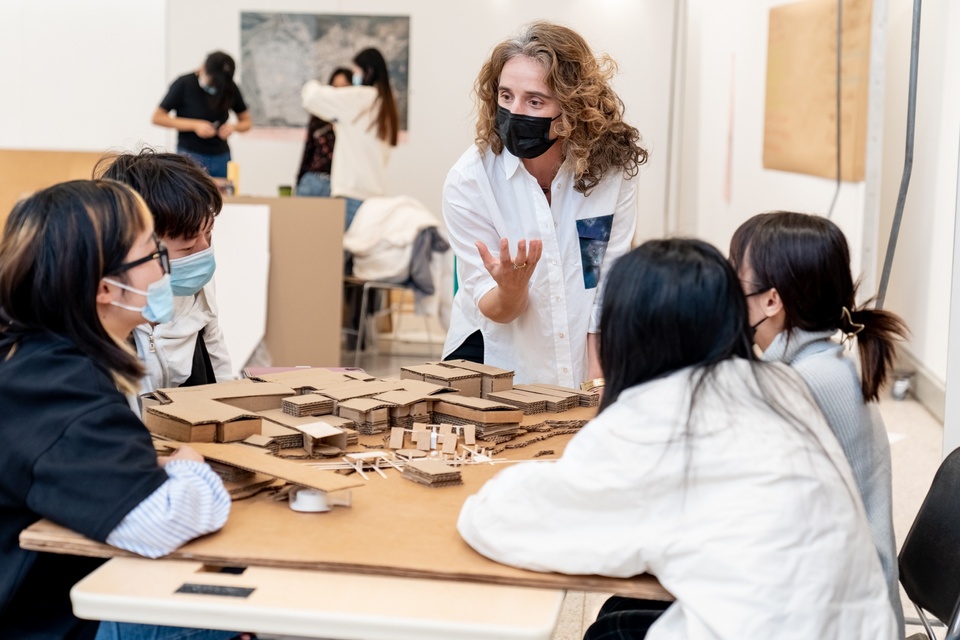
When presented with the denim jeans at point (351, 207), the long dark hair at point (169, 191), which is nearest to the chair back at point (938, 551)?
the long dark hair at point (169, 191)

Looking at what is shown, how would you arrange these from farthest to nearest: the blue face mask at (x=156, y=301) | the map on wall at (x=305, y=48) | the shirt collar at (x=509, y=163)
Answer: the map on wall at (x=305, y=48) → the shirt collar at (x=509, y=163) → the blue face mask at (x=156, y=301)

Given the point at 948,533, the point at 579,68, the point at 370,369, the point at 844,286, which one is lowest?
the point at 370,369

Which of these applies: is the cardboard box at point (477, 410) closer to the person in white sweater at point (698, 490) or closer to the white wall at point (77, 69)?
the person in white sweater at point (698, 490)

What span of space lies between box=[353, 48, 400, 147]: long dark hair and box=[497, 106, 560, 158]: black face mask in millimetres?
4589

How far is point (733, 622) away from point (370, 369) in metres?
5.23

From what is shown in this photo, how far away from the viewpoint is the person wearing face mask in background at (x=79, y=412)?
55.1 inches

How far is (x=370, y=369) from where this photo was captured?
6402 mm

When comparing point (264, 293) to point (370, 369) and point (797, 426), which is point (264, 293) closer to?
point (370, 369)

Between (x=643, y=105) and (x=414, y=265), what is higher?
(x=643, y=105)

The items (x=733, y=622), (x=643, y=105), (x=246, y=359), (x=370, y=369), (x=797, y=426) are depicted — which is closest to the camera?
(x=733, y=622)

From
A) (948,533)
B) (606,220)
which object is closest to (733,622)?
(948,533)

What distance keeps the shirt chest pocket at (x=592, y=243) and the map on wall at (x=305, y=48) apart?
537 cm

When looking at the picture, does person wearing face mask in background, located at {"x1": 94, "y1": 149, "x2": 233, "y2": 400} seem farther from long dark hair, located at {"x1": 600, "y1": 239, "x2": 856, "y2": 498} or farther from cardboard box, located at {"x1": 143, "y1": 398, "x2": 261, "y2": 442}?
long dark hair, located at {"x1": 600, "y1": 239, "x2": 856, "y2": 498}

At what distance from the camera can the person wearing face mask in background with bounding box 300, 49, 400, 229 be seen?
6855mm
